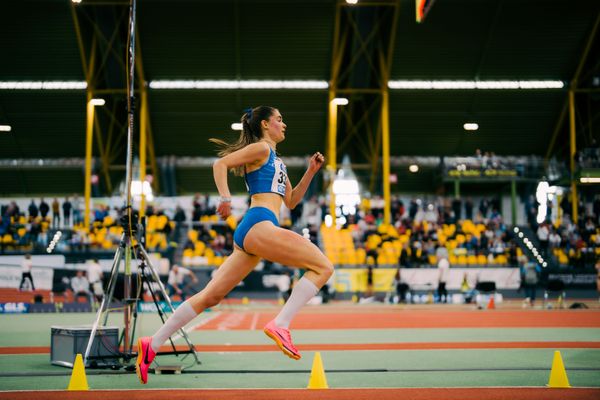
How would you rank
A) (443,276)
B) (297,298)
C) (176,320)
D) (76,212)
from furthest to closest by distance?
1. (76,212)
2. (443,276)
3. (176,320)
4. (297,298)

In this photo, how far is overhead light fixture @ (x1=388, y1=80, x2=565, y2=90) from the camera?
113 feet

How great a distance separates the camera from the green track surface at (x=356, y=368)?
7.56 meters

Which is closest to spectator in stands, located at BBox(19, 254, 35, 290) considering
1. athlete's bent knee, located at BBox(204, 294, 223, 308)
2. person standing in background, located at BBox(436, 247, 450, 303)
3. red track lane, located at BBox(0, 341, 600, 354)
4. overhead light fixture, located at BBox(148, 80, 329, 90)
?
red track lane, located at BBox(0, 341, 600, 354)

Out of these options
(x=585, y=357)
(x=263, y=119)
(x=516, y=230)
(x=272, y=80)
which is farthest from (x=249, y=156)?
(x=516, y=230)

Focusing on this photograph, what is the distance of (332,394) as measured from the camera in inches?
257

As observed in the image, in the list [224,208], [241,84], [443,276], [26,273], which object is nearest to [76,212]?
[241,84]

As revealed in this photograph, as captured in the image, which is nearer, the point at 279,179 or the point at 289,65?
the point at 279,179

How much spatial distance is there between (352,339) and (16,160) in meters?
29.9

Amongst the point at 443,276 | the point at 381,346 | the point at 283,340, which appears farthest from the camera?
the point at 443,276

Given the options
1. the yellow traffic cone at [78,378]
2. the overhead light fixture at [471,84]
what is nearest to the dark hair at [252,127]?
the yellow traffic cone at [78,378]

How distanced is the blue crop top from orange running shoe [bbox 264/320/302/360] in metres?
1.18

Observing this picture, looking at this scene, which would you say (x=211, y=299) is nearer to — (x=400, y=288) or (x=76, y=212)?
(x=400, y=288)

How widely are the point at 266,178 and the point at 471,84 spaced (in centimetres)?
3004

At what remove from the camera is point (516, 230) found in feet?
116
